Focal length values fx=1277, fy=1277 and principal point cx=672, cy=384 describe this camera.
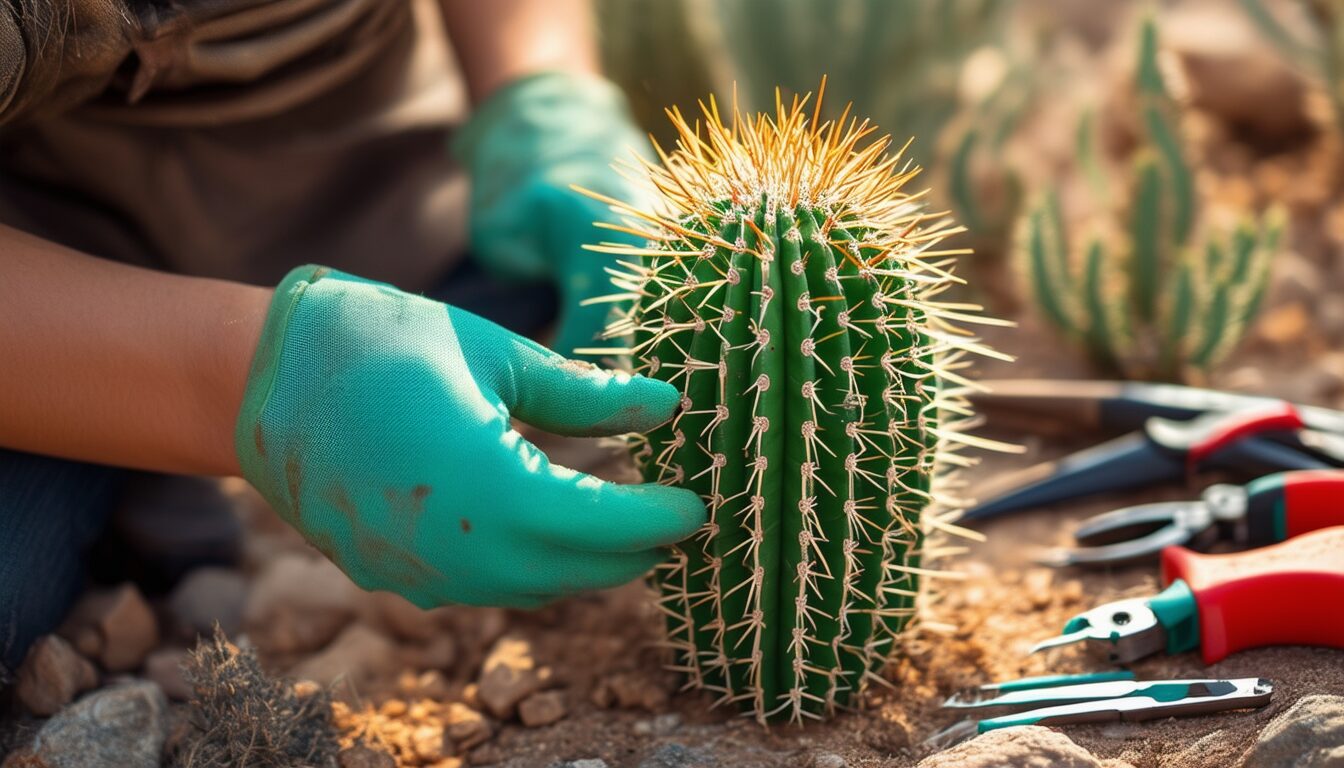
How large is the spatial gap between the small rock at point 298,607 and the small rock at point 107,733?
0.34m

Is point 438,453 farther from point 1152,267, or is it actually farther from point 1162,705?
point 1152,267

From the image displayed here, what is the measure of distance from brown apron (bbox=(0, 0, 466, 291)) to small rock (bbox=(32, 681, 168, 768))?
0.70 meters

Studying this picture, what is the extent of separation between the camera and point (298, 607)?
1915 millimetres

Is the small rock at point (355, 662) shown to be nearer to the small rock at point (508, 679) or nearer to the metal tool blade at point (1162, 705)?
the small rock at point (508, 679)

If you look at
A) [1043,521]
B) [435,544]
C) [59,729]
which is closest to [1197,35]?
[1043,521]

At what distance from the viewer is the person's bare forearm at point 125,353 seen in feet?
4.71

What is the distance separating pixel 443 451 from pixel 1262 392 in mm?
1558

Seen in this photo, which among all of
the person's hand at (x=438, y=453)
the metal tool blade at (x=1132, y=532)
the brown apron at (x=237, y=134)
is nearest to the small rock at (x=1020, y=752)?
the person's hand at (x=438, y=453)

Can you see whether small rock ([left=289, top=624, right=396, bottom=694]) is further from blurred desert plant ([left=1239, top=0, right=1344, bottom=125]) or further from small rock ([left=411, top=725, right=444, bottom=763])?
blurred desert plant ([left=1239, top=0, right=1344, bottom=125])

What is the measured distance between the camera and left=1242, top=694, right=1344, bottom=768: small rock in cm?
113

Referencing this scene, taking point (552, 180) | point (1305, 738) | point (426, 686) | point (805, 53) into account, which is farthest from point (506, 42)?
point (1305, 738)

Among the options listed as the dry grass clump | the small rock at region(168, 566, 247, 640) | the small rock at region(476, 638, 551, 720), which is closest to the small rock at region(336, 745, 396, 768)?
the dry grass clump

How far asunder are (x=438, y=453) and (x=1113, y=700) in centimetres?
75

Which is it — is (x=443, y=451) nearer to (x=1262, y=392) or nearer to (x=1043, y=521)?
(x=1043, y=521)
